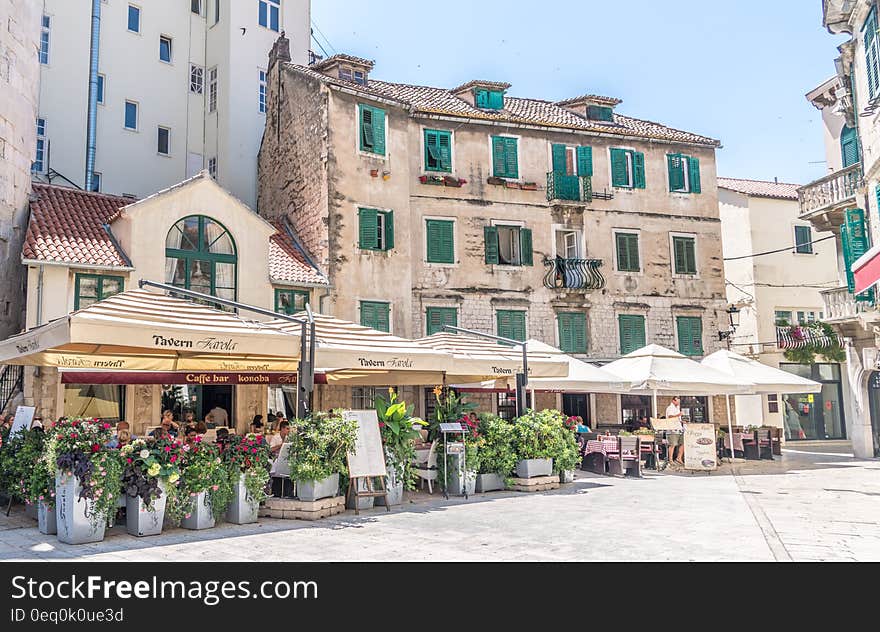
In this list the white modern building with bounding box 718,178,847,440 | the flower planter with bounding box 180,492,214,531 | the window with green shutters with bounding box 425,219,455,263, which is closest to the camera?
the flower planter with bounding box 180,492,214,531

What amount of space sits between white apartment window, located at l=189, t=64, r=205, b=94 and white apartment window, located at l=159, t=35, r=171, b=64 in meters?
0.83

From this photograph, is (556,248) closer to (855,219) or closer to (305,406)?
(855,219)

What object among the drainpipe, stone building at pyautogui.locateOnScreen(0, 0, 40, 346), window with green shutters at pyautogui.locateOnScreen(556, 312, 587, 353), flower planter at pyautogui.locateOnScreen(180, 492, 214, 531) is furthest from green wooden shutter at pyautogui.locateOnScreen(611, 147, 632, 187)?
flower planter at pyautogui.locateOnScreen(180, 492, 214, 531)

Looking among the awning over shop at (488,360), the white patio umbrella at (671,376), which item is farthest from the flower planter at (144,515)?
the white patio umbrella at (671,376)

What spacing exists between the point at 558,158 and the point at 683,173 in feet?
15.9

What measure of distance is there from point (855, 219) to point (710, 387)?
7.36 m

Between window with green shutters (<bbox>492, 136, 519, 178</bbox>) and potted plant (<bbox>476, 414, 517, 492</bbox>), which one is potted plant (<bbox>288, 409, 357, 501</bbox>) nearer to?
potted plant (<bbox>476, 414, 517, 492</bbox>)

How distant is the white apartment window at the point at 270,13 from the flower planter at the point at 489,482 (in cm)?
2160

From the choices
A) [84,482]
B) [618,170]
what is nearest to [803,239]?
[618,170]

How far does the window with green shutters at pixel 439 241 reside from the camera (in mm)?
25656

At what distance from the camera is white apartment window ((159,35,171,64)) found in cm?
3003

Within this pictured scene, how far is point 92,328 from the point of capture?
34.1ft

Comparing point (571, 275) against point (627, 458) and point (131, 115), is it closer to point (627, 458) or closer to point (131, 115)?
point (627, 458)

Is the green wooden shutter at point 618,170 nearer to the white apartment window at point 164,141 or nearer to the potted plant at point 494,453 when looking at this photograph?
the potted plant at point 494,453
